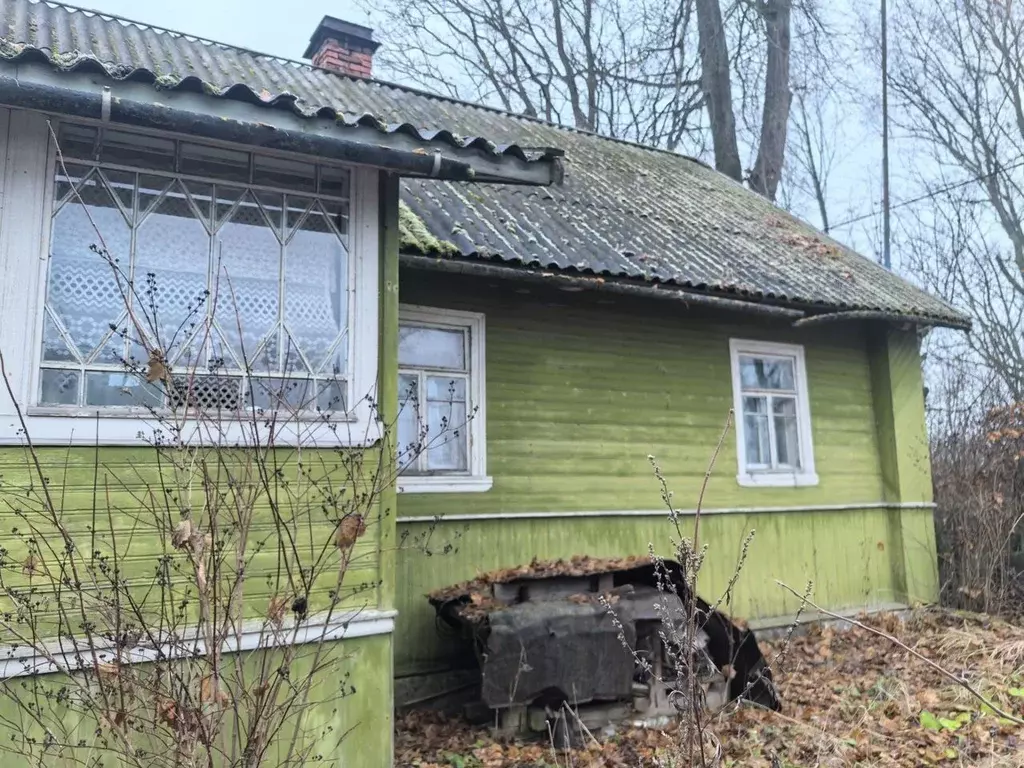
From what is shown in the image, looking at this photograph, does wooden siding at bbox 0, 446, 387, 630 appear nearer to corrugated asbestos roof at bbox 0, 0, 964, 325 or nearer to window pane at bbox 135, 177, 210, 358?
window pane at bbox 135, 177, 210, 358

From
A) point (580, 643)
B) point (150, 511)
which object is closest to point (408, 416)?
point (580, 643)

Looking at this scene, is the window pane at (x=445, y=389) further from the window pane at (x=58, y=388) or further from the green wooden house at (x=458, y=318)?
the window pane at (x=58, y=388)

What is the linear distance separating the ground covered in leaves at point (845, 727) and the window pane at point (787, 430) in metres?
2.20

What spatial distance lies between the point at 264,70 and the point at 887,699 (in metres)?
9.32

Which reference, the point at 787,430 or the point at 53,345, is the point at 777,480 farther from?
the point at 53,345

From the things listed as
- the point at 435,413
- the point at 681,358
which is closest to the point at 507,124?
the point at 681,358

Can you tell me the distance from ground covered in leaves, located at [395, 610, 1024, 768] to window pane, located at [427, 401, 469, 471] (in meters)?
1.96

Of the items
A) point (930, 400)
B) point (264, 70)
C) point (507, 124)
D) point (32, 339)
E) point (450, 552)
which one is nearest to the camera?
point (32, 339)

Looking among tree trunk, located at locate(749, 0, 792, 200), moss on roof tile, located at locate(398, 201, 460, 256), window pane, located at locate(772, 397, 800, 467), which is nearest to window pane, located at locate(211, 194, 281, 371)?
moss on roof tile, located at locate(398, 201, 460, 256)

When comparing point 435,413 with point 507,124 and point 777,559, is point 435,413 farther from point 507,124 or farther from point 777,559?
point 507,124

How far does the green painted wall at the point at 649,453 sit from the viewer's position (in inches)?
255

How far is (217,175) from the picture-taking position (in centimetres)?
400

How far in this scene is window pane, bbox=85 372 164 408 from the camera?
11.9 ft

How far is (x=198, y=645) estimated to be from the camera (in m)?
3.64
